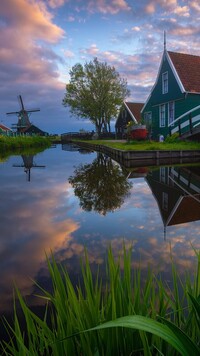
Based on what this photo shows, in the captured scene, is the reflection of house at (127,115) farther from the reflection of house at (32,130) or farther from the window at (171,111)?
the reflection of house at (32,130)

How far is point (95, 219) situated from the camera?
6152 millimetres

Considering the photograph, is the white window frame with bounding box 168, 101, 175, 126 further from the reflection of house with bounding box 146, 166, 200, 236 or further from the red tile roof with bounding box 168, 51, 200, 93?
the reflection of house with bounding box 146, 166, 200, 236

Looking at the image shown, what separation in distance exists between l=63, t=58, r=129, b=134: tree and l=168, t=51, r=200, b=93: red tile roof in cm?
2160

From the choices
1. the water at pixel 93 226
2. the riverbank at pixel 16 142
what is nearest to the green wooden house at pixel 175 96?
the water at pixel 93 226

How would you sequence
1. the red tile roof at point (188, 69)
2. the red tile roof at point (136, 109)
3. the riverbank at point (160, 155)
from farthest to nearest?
the red tile roof at point (136, 109)
the red tile roof at point (188, 69)
the riverbank at point (160, 155)

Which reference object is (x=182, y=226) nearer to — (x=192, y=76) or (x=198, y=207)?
(x=198, y=207)

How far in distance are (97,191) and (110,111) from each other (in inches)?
1528

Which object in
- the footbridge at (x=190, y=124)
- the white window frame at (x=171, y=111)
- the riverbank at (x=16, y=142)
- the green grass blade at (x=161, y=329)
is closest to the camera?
the green grass blade at (x=161, y=329)

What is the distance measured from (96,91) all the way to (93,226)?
42.5 m

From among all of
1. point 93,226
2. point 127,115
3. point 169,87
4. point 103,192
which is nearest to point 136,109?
point 127,115

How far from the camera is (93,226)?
5.65 m

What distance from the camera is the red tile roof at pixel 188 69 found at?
864 inches

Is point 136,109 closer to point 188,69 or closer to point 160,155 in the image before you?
point 188,69

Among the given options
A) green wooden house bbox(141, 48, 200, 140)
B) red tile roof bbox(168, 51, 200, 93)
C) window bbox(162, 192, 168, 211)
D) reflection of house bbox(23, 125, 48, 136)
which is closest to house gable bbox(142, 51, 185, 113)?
green wooden house bbox(141, 48, 200, 140)
